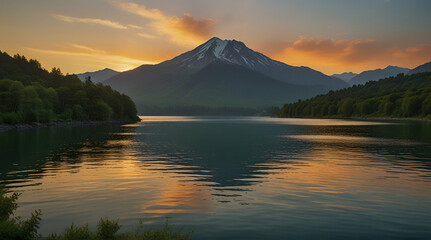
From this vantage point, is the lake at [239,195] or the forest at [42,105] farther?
the forest at [42,105]

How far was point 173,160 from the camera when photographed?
46.1 metres

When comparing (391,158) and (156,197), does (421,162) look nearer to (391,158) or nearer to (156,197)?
(391,158)

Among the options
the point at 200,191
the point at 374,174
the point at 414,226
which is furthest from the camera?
the point at 374,174

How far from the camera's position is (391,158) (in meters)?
46.3

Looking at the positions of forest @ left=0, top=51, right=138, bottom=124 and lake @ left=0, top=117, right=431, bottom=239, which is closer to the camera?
lake @ left=0, top=117, right=431, bottom=239

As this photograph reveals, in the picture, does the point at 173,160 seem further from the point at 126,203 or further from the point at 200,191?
the point at 126,203

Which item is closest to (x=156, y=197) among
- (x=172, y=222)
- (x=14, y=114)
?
(x=172, y=222)

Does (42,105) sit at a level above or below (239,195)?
above

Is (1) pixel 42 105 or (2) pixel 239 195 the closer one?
(2) pixel 239 195

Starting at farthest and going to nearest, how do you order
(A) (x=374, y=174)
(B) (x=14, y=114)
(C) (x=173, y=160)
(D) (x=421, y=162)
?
(B) (x=14, y=114) < (C) (x=173, y=160) < (D) (x=421, y=162) < (A) (x=374, y=174)

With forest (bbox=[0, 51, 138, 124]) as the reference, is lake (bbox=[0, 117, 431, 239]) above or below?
below

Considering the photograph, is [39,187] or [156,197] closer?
[156,197]

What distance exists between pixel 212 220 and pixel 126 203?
717 centimetres

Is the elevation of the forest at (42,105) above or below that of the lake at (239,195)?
above
